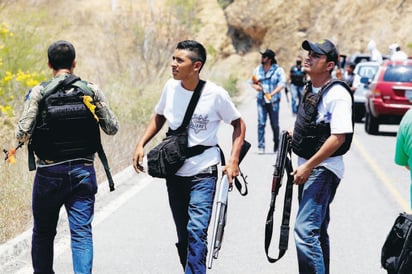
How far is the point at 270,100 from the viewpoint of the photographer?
15.5 m

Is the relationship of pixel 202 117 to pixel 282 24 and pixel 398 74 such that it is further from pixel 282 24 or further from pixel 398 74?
pixel 282 24

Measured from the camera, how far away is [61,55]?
603 centimetres

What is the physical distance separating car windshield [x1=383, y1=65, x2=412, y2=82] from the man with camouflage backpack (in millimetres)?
14735

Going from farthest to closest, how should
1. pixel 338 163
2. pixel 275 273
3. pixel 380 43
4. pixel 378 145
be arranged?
pixel 380 43 → pixel 378 145 → pixel 275 273 → pixel 338 163

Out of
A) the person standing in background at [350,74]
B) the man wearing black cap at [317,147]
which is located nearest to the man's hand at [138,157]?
the man wearing black cap at [317,147]

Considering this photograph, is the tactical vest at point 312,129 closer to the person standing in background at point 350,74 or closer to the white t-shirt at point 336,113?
the white t-shirt at point 336,113

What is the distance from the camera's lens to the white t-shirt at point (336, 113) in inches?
229

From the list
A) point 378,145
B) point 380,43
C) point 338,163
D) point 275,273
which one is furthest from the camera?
point 380,43

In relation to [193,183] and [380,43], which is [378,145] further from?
[380,43]

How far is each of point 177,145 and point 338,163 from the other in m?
1.09

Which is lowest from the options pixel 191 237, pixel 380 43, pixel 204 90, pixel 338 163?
pixel 380 43

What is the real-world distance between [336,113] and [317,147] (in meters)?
0.27

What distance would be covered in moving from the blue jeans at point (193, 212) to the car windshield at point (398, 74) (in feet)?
47.4

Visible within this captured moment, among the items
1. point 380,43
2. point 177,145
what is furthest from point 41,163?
point 380,43
